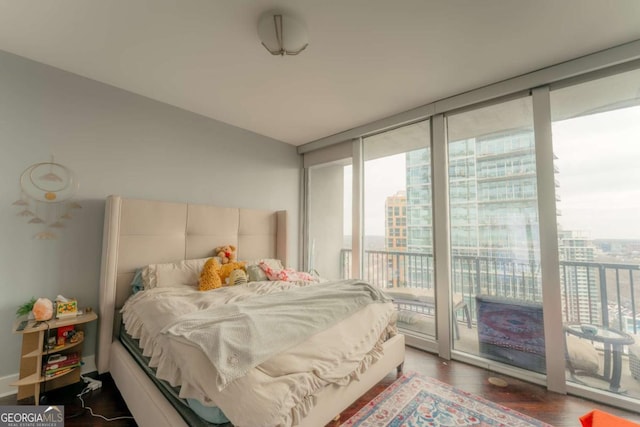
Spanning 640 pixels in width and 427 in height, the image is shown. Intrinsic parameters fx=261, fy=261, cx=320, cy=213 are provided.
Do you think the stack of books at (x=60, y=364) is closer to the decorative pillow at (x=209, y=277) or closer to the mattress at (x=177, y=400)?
the mattress at (x=177, y=400)

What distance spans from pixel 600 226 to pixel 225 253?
336 centimetres

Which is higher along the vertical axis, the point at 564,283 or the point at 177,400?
the point at 564,283

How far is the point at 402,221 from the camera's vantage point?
3.11m

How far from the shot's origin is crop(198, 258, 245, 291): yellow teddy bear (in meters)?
2.37

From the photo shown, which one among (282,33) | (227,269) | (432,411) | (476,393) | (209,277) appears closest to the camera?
(282,33)

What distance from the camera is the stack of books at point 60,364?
1.85 meters

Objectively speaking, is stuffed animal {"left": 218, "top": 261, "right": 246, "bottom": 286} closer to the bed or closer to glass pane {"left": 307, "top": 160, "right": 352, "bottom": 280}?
the bed

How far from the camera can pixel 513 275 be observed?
7.77 feet

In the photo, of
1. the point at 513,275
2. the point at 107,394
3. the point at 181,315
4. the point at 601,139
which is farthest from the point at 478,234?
the point at 107,394

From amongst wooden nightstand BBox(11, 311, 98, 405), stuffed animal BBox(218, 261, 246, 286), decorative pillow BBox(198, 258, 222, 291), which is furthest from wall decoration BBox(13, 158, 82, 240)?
stuffed animal BBox(218, 261, 246, 286)

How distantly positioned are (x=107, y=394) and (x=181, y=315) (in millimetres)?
1129
